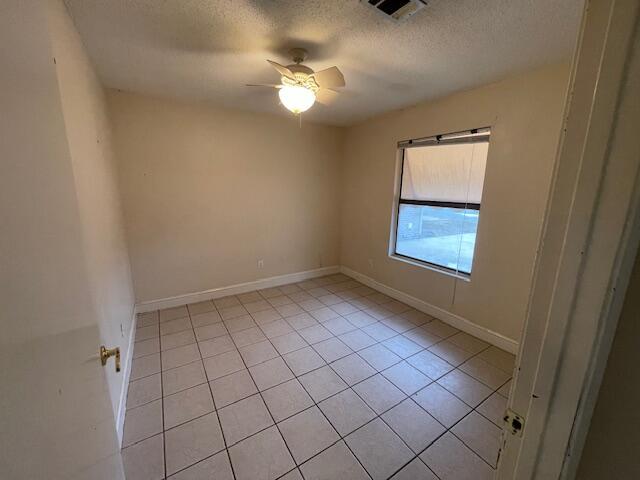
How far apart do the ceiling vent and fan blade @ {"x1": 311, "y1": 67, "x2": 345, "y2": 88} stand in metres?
0.42

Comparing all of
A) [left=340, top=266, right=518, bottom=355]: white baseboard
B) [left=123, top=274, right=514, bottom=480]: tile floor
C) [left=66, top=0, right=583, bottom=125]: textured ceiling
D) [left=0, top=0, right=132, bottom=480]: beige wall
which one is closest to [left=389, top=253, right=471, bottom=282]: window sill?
[left=340, top=266, right=518, bottom=355]: white baseboard

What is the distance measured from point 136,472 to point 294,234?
115 inches

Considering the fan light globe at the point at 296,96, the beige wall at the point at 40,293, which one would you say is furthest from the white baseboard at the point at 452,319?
the beige wall at the point at 40,293

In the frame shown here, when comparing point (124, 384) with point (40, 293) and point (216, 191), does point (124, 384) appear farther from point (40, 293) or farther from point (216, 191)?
point (216, 191)

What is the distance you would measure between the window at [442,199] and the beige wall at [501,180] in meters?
0.11

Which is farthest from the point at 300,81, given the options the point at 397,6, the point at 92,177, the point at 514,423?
the point at 514,423

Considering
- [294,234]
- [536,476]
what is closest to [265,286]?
[294,234]

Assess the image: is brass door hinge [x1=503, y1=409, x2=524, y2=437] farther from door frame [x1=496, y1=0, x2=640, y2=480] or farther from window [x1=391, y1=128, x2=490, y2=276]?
window [x1=391, y1=128, x2=490, y2=276]

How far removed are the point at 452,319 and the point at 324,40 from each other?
2.77 metres

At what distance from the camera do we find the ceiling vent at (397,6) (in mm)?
1289

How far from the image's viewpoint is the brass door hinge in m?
0.55

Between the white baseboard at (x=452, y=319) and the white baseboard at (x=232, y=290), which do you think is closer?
the white baseboard at (x=452, y=319)

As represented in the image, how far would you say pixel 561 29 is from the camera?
4.87ft

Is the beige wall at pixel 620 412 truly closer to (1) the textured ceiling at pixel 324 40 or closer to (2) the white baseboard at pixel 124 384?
(1) the textured ceiling at pixel 324 40
